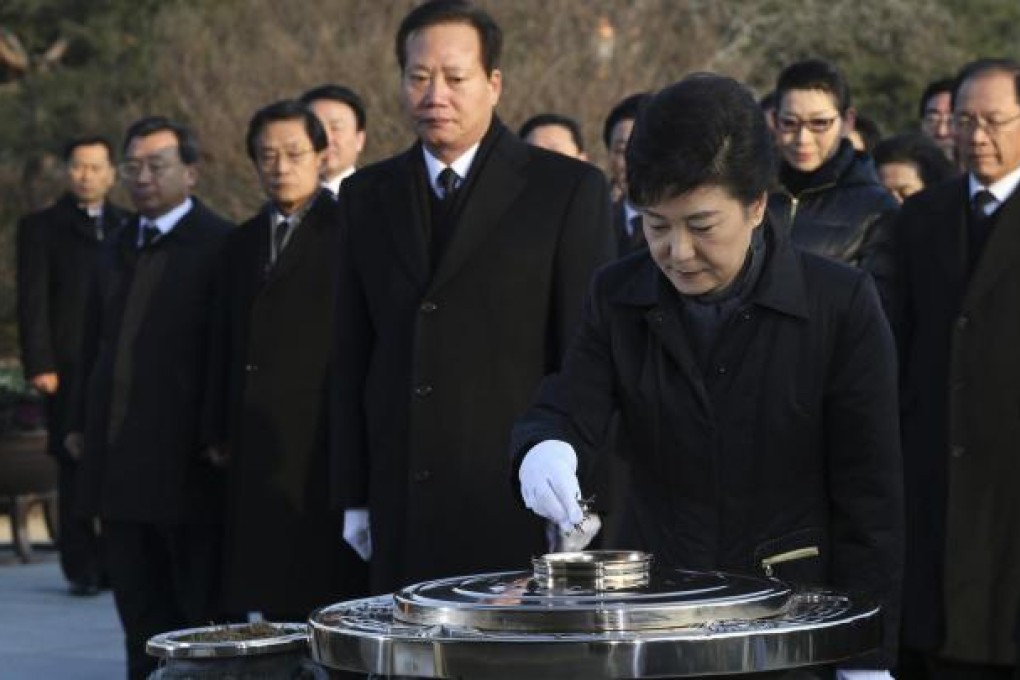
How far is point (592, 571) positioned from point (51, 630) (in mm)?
7490

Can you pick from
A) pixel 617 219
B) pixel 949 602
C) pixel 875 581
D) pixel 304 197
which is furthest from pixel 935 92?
pixel 875 581

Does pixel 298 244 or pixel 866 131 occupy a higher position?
pixel 866 131

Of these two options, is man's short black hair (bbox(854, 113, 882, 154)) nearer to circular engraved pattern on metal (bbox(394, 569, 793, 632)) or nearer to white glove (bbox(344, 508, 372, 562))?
white glove (bbox(344, 508, 372, 562))

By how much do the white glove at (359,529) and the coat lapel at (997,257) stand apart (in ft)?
5.95

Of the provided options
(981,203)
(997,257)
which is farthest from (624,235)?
(997,257)

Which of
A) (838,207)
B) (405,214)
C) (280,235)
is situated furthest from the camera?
(280,235)

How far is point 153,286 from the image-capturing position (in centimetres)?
877

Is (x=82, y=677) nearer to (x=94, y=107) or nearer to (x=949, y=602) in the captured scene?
(x=949, y=602)

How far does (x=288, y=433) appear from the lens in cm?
786

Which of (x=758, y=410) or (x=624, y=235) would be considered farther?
(x=624, y=235)

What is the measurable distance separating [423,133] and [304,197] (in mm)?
1897

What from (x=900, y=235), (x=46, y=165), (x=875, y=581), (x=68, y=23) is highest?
(x=68, y=23)

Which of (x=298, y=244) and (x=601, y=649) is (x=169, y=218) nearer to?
(x=298, y=244)

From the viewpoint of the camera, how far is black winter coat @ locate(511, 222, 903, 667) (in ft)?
14.0
